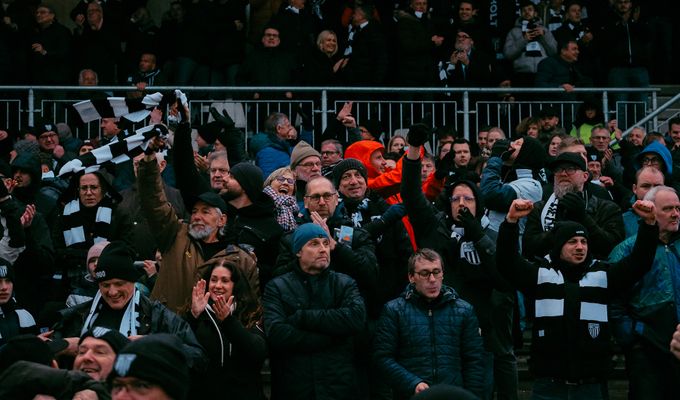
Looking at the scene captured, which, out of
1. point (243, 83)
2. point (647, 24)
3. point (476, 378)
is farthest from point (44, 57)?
point (476, 378)

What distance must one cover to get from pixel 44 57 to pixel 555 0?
687 centimetres

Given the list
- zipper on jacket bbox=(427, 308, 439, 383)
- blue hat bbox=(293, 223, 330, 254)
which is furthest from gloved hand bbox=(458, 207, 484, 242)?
blue hat bbox=(293, 223, 330, 254)

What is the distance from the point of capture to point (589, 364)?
9078 millimetres

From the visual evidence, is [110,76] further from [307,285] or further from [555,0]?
[307,285]

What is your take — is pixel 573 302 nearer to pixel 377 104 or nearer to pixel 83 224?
pixel 83 224

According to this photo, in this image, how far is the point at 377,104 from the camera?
645 inches

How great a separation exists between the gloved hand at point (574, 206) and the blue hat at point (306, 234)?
1968 millimetres

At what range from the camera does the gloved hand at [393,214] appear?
9.96m

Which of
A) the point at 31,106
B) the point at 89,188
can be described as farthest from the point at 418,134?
the point at 31,106

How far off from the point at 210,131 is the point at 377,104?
3.49 metres

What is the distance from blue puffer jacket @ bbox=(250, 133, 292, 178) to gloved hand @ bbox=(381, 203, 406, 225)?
3.43m

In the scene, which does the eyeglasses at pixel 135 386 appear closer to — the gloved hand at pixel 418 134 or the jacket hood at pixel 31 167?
the gloved hand at pixel 418 134

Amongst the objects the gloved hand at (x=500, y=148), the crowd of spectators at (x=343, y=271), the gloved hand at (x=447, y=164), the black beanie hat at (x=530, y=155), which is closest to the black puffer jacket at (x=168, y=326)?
the crowd of spectators at (x=343, y=271)

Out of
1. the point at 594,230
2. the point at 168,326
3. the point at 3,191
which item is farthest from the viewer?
the point at 594,230
